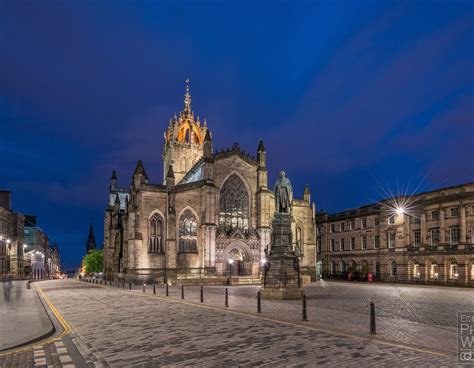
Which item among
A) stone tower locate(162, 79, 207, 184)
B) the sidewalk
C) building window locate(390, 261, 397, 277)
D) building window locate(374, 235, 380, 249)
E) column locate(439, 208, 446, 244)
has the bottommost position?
building window locate(390, 261, 397, 277)

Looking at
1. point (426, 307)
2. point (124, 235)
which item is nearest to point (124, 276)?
point (124, 235)

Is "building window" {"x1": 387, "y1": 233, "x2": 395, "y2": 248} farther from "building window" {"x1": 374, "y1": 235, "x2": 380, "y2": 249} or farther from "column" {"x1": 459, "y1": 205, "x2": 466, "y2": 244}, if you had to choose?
"column" {"x1": 459, "y1": 205, "x2": 466, "y2": 244}

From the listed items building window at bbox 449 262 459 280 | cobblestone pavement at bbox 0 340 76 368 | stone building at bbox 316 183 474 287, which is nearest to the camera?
cobblestone pavement at bbox 0 340 76 368

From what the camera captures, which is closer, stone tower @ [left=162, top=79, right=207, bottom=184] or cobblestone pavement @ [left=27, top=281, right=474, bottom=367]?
cobblestone pavement @ [left=27, top=281, right=474, bottom=367]

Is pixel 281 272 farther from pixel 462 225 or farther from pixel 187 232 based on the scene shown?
pixel 462 225

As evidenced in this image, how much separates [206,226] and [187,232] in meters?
2.54

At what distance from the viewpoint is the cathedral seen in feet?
153

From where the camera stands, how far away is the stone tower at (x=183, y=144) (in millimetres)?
75938

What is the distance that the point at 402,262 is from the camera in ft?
168

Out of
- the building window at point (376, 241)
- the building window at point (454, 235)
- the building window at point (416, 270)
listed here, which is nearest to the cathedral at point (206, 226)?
the building window at point (376, 241)

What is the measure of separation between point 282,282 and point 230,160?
31.1 metres

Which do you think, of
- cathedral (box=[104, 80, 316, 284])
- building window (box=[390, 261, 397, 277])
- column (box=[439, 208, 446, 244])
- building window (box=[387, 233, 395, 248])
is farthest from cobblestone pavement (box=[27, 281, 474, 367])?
building window (box=[387, 233, 395, 248])

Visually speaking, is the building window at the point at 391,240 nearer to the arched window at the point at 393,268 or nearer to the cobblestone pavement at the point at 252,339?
the arched window at the point at 393,268

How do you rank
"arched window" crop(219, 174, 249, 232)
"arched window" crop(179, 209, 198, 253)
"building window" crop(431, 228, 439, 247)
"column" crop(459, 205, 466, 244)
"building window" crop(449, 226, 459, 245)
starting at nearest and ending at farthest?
"column" crop(459, 205, 466, 244)
"building window" crop(449, 226, 459, 245)
"building window" crop(431, 228, 439, 247)
"arched window" crop(179, 209, 198, 253)
"arched window" crop(219, 174, 249, 232)
